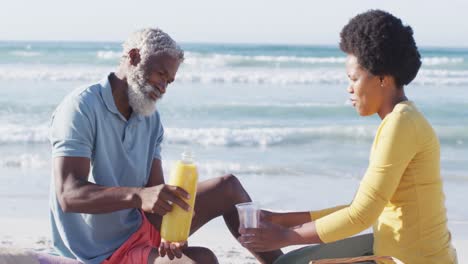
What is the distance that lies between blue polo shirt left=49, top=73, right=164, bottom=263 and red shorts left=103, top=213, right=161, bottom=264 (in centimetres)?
3

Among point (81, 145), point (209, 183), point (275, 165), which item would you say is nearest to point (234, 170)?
point (275, 165)

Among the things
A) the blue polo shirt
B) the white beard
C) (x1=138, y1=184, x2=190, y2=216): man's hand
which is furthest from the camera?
the white beard

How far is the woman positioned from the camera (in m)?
3.02

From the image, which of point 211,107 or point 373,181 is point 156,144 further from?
point 211,107

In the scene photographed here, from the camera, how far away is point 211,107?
46.9 feet

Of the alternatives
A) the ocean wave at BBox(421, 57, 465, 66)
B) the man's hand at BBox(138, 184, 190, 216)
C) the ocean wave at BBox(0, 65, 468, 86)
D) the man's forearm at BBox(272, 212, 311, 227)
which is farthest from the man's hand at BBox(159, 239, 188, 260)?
the ocean wave at BBox(421, 57, 465, 66)

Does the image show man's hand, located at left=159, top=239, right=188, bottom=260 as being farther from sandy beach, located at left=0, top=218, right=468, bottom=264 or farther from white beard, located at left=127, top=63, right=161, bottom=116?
sandy beach, located at left=0, top=218, right=468, bottom=264

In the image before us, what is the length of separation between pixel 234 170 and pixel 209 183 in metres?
4.61

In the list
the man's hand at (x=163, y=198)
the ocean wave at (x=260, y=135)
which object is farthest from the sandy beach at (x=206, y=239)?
the ocean wave at (x=260, y=135)

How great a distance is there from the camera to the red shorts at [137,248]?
3500 millimetres

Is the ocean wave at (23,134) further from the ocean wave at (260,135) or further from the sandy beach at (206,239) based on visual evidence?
the sandy beach at (206,239)

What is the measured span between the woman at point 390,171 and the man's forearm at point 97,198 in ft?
1.49

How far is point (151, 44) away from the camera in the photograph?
3623 mm

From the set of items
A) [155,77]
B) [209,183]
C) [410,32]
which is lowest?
[209,183]
